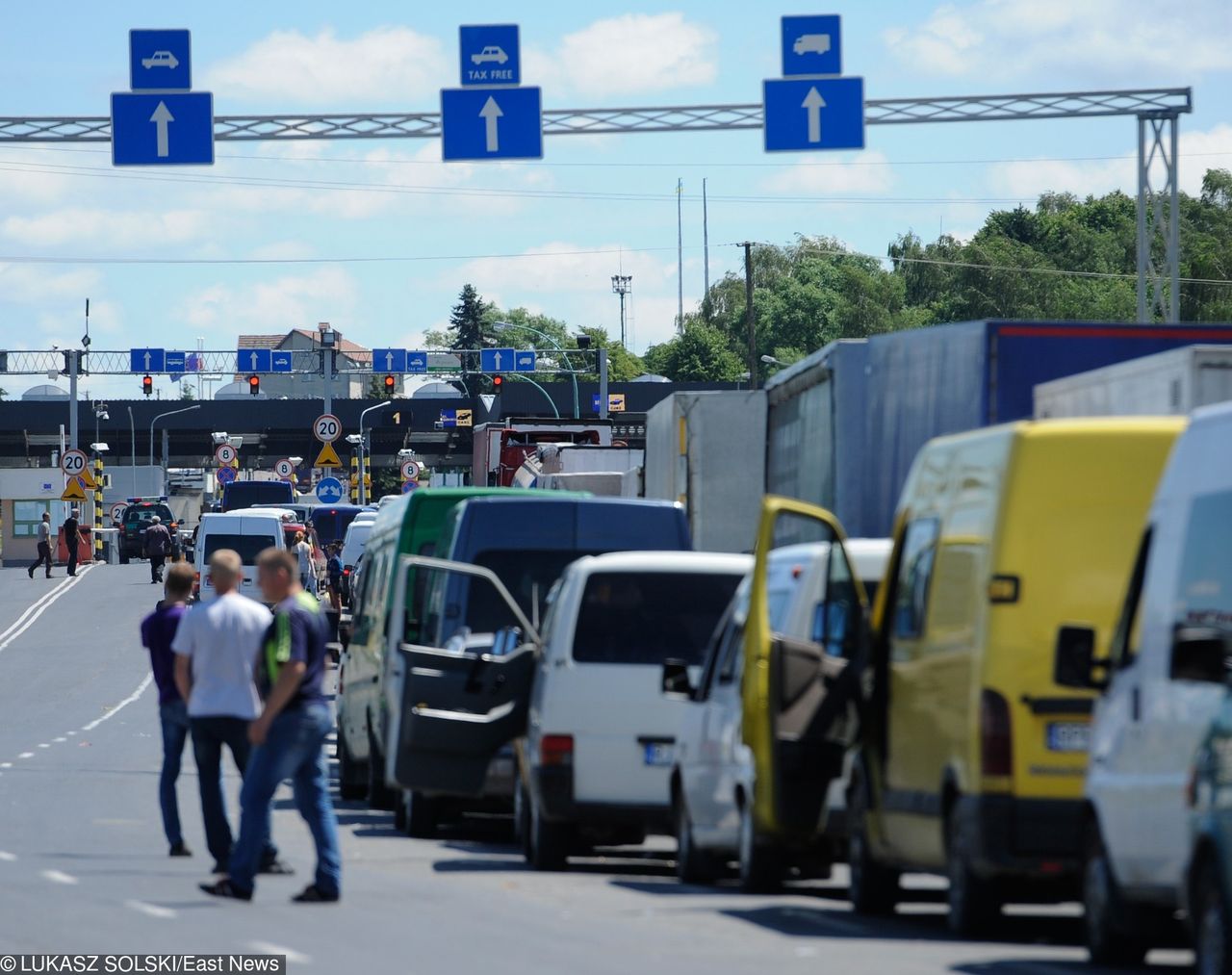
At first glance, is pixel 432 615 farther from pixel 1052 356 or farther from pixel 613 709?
pixel 1052 356

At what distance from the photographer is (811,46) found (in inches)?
1011

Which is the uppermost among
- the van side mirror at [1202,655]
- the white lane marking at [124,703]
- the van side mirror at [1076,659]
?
the van side mirror at [1202,655]

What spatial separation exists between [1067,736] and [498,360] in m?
91.8

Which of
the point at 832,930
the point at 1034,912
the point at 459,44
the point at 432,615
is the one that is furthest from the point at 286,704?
the point at 459,44

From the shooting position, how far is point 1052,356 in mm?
15516

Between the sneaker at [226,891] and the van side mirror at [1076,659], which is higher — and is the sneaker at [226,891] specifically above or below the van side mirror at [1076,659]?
below

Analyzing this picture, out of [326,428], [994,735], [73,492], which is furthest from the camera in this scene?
[73,492]

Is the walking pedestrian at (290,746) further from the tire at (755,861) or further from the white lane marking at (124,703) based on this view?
the white lane marking at (124,703)

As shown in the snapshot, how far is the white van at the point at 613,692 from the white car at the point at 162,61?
13.9 m

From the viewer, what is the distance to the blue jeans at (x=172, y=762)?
13.9 metres

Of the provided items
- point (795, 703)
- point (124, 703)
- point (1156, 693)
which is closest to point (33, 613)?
point (124, 703)

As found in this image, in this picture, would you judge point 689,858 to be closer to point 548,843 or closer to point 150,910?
point 548,843

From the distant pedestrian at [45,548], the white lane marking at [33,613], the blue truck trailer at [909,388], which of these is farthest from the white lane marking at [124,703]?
the distant pedestrian at [45,548]

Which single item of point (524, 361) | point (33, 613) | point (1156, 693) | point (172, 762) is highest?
point (524, 361)
